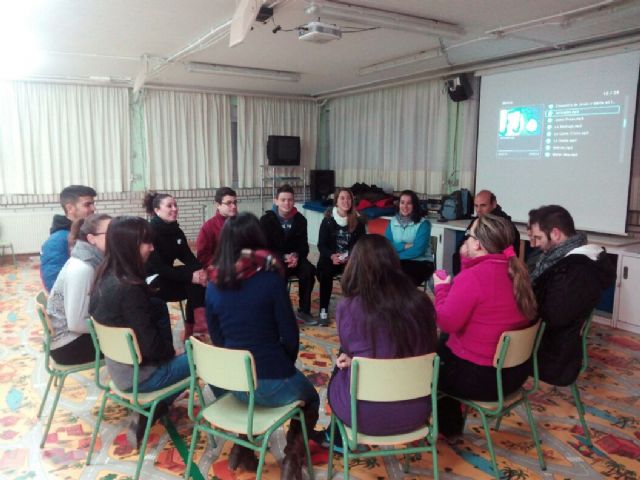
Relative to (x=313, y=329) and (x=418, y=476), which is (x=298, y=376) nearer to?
(x=418, y=476)

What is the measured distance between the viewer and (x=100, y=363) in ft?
8.36

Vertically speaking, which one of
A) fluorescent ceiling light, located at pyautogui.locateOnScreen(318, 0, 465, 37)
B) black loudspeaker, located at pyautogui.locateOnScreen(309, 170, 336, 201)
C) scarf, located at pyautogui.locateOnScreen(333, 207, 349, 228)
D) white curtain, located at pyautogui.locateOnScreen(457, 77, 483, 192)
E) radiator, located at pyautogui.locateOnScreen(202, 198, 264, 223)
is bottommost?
radiator, located at pyautogui.locateOnScreen(202, 198, 264, 223)

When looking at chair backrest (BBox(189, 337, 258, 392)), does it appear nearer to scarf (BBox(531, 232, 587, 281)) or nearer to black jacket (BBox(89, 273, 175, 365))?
black jacket (BBox(89, 273, 175, 365))

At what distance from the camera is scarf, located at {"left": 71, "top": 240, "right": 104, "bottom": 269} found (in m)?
2.66

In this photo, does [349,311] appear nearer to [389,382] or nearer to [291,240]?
[389,382]

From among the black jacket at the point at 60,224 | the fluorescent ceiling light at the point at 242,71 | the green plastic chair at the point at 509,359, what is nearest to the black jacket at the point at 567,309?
the green plastic chair at the point at 509,359

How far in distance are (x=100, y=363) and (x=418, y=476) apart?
1.67 meters

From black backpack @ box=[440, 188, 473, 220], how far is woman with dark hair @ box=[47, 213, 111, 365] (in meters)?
4.56

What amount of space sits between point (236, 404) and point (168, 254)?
206 cm

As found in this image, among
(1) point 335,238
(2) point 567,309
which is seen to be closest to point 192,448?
(2) point 567,309

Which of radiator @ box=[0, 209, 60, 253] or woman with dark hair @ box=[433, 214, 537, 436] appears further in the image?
radiator @ box=[0, 209, 60, 253]

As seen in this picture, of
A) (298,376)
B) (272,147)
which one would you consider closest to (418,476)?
(298,376)

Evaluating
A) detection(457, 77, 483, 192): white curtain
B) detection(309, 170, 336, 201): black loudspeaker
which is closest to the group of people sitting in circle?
detection(457, 77, 483, 192): white curtain

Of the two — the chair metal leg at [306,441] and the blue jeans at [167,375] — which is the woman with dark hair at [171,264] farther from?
the chair metal leg at [306,441]
